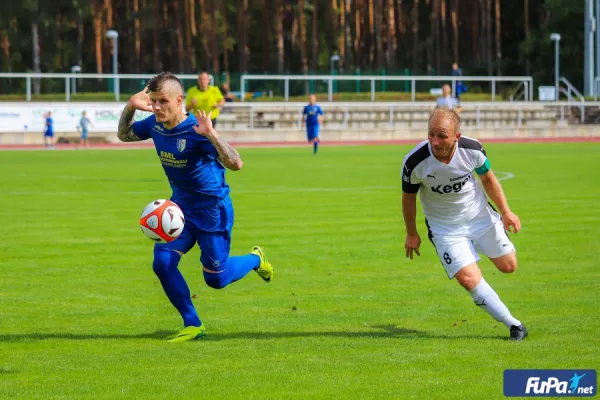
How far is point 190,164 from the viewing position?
845 cm

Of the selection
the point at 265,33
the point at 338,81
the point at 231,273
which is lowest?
the point at 231,273

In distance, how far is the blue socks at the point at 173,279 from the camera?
8430 millimetres

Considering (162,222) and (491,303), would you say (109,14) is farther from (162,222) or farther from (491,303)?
(491,303)

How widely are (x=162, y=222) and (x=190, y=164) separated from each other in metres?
0.53

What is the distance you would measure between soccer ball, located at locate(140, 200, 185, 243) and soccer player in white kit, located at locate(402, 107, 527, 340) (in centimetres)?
173

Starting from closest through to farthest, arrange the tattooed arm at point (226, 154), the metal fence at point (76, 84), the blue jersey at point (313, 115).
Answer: the tattooed arm at point (226, 154), the blue jersey at point (313, 115), the metal fence at point (76, 84)

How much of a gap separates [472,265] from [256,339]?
173 cm

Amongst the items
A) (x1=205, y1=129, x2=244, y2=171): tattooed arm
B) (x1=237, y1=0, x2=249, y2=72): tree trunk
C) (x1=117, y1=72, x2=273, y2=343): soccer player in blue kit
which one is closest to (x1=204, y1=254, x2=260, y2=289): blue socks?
(x1=117, y1=72, x2=273, y2=343): soccer player in blue kit

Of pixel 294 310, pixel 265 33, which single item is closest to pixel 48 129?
pixel 294 310

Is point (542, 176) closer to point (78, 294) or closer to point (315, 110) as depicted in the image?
point (315, 110)

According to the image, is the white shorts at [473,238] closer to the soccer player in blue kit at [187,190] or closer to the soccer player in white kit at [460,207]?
the soccer player in white kit at [460,207]

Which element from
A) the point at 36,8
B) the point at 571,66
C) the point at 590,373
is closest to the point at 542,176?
the point at 590,373

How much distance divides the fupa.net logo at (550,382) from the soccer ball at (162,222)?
9.07 feet

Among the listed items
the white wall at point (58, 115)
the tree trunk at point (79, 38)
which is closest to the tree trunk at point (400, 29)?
the tree trunk at point (79, 38)
